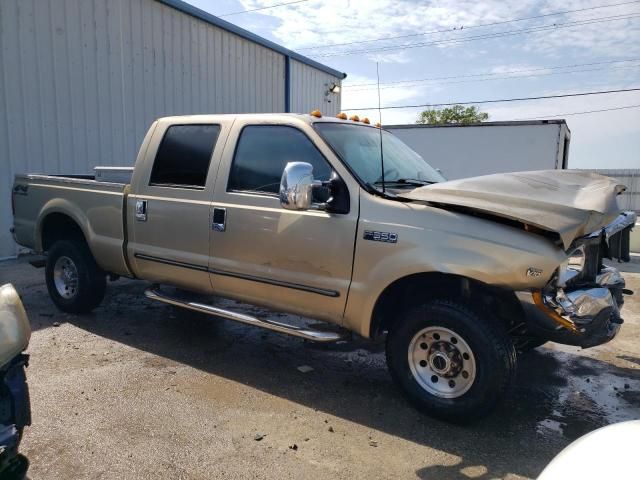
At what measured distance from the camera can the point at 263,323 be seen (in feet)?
13.3

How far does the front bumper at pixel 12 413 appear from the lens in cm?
219

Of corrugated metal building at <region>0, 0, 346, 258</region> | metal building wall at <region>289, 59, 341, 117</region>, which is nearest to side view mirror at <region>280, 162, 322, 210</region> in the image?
corrugated metal building at <region>0, 0, 346, 258</region>

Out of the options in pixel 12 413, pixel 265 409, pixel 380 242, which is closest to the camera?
pixel 12 413

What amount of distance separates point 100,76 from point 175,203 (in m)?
7.05

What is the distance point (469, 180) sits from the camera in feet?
12.3

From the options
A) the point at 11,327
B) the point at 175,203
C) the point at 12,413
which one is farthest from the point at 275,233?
the point at 12,413

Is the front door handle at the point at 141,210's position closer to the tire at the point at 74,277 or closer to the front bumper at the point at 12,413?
the tire at the point at 74,277

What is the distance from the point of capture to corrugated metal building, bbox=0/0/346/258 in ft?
29.5

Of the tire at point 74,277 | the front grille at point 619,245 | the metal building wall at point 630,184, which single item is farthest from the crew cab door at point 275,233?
the metal building wall at point 630,184

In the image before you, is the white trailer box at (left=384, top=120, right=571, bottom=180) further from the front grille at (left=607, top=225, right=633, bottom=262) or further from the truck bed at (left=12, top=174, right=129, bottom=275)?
the truck bed at (left=12, top=174, right=129, bottom=275)

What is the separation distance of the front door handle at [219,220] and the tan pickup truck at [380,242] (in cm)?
1

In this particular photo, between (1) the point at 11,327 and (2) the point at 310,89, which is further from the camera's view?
(2) the point at 310,89

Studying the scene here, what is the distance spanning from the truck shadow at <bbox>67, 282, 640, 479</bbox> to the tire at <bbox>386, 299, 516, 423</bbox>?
19 cm

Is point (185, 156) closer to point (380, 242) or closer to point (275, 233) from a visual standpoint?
point (275, 233)
